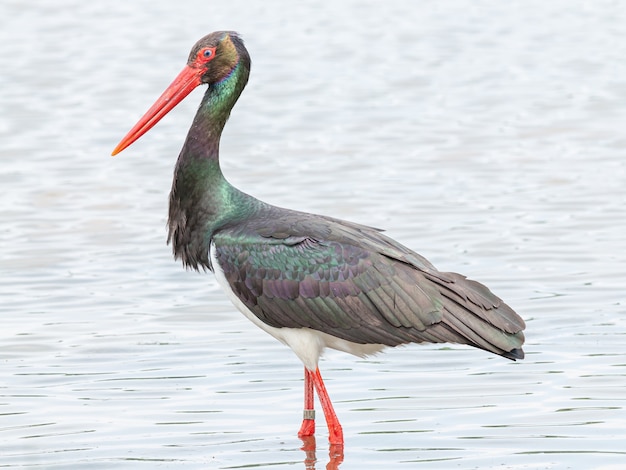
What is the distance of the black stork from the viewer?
8.38m

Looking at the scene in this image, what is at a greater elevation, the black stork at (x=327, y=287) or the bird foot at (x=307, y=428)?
the black stork at (x=327, y=287)

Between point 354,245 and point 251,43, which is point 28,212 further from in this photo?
point 251,43

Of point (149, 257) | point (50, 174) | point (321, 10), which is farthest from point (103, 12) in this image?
point (149, 257)

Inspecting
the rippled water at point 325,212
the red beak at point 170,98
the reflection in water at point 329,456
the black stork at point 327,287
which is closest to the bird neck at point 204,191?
the black stork at point 327,287

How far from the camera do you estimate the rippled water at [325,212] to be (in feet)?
28.8

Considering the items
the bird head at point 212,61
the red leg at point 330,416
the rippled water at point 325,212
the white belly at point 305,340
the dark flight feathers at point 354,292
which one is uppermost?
the bird head at point 212,61

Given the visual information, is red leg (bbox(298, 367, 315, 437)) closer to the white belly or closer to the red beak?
the white belly

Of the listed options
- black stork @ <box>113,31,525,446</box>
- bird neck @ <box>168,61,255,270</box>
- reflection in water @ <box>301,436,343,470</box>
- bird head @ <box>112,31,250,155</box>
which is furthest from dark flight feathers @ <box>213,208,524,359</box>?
bird head @ <box>112,31,250,155</box>

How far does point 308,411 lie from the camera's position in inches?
344

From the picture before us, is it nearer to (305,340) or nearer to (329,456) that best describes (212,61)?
(305,340)

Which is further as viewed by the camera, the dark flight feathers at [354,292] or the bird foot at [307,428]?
the bird foot at [307,428]

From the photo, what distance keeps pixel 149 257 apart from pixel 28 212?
2232mm

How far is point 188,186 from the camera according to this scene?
8.95m

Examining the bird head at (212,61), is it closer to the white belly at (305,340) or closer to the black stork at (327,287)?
the black stork at (327,287)
